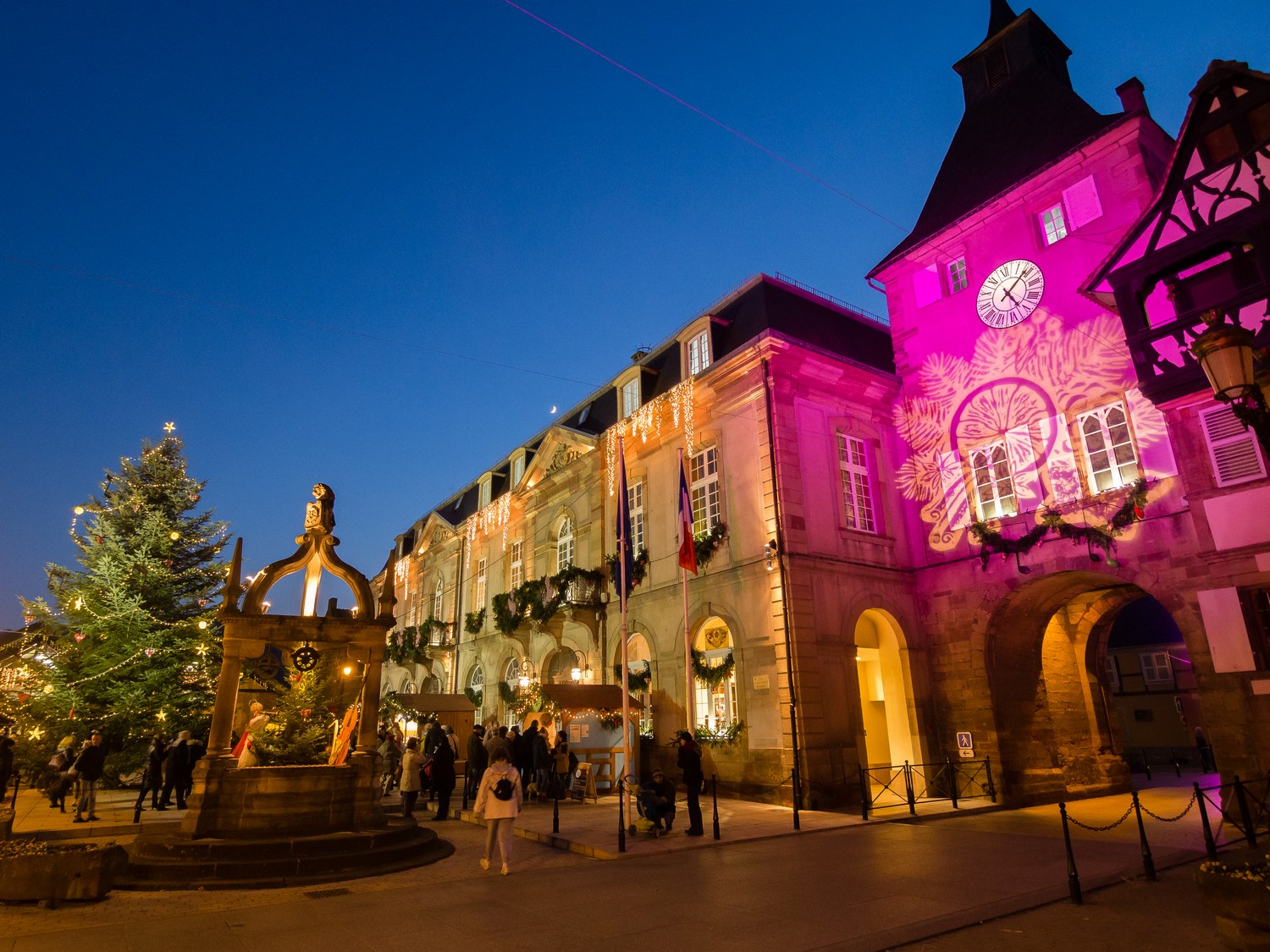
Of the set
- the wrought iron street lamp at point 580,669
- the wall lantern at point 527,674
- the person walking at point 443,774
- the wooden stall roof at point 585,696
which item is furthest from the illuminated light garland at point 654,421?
the person walking at point 443,774

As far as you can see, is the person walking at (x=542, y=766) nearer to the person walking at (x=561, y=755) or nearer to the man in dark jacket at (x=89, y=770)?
the person walking at (x=561, y=755)

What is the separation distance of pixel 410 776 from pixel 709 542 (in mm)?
9258

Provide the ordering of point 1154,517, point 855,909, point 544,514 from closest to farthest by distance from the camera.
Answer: point 855,909, point 1154,517, point 544,514

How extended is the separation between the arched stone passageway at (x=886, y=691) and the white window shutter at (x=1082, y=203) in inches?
413

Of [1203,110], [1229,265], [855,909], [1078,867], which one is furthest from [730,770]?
[1203,110]

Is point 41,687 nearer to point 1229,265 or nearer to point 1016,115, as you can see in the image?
point 1229,265

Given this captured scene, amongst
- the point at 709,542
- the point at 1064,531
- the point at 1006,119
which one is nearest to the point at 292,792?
the point at 709,542

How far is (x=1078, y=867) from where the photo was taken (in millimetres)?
9625

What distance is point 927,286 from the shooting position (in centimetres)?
2086

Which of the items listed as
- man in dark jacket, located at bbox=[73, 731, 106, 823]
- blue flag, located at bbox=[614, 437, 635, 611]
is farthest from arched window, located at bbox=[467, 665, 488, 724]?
blue flag, located at bbox=[614, 437, 635, 611]

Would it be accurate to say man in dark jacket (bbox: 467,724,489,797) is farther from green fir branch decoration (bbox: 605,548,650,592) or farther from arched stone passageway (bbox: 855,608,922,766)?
arched stone passageway (bbox: 855,608,922,766)

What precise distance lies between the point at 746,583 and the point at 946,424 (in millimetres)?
6851

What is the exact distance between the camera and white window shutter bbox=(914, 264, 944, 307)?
2064cm

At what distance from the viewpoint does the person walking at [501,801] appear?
33.1 ft
